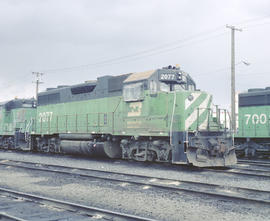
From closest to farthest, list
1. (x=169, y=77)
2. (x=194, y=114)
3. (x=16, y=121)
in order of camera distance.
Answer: (x=194, y=114) < (x=169, y=77) < (x=16, y=121)

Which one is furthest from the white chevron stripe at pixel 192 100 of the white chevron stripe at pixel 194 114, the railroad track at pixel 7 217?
the railroad track at pixel 7 217

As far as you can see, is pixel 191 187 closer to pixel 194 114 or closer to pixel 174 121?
pixel 174 121

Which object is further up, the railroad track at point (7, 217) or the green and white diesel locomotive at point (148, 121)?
the green and white diesel locomotive at point (148, 121)

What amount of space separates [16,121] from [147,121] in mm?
11263

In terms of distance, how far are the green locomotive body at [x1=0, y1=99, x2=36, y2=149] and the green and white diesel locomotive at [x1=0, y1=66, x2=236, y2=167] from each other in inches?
172

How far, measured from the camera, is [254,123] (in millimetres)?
15930

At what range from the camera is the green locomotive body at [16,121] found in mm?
18750

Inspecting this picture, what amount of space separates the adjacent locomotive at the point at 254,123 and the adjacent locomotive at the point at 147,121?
4.93 metres

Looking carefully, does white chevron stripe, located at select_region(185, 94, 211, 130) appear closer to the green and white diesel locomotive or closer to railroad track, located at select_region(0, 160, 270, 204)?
the green and white diesel locomotive

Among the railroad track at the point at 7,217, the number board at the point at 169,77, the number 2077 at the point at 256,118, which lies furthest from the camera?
the number 2077 at the point at 256,118

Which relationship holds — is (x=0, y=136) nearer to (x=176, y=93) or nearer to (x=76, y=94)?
(x=76, y=94)

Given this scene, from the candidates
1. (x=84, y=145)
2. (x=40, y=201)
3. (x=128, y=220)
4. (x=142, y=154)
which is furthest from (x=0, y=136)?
(x=128, y=220)

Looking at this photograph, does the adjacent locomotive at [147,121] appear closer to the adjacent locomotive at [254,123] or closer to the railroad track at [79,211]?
the adjacent locomotive at [254,123]

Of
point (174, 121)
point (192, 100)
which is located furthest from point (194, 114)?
point (174, 121)
